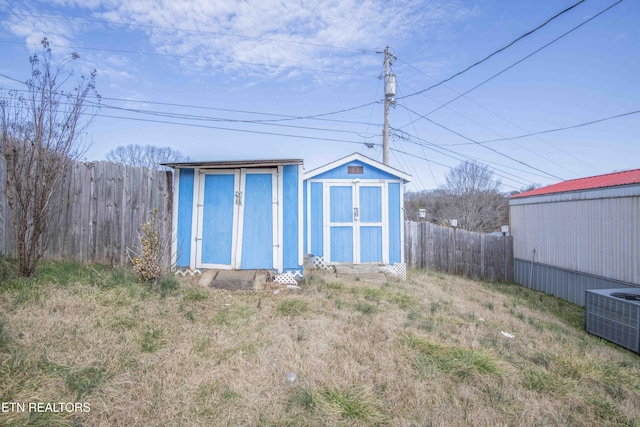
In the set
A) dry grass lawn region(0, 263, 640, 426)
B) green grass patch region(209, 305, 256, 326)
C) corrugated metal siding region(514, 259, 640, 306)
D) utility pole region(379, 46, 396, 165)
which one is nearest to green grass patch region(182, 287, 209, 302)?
dry grass lawn region(0, 263, 640, 426)

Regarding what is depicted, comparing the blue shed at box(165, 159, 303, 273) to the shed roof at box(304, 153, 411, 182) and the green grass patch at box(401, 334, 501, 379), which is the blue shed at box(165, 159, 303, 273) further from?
the green grass patch at box(401, 334, 501, 379)

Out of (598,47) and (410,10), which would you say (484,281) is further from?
(410,10)

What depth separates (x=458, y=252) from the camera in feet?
A: 37.6

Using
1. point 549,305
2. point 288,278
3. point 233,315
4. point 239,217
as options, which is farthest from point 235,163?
point 549,305

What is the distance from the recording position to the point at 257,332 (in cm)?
364

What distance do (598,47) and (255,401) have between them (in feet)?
40.0

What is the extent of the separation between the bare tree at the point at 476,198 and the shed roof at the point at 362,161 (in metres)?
18.9

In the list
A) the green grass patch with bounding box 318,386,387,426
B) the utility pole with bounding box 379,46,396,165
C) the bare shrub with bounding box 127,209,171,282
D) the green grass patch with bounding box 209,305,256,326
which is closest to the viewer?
the green grass patch with bounding box 318,386,387,426

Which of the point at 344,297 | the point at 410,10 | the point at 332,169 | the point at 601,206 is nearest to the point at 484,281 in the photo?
the point at 601,206

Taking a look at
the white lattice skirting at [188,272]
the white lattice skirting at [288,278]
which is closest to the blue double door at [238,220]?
the white lattice skirting at [188,272]

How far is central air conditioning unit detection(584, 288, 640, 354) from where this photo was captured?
16.3 feet

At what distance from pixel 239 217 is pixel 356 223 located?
11.8 ft

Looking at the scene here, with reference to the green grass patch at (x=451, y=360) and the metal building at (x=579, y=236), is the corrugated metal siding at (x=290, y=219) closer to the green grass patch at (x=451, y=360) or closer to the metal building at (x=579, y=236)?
the green grass patch at (x=451, y=360)

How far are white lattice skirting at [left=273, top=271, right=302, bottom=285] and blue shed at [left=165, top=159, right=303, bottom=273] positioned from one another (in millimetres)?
82
